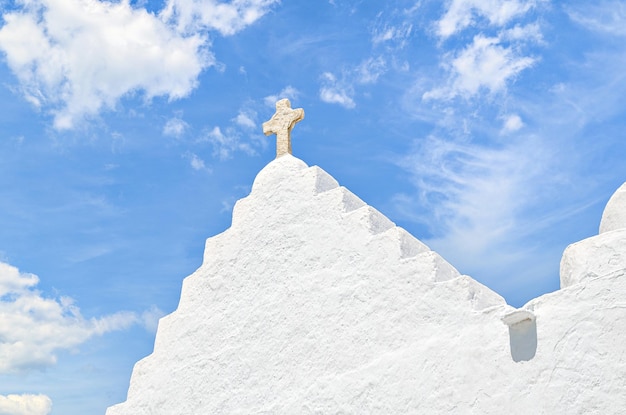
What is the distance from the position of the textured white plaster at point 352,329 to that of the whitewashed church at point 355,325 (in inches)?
0.6

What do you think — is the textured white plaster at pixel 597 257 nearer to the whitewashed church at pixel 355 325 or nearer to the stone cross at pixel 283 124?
the whitewashed church at pixel 355 325

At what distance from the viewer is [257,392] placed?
1021cm

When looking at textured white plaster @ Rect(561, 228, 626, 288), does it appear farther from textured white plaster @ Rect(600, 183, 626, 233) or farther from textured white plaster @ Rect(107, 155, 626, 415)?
textured white plaster @ Rect(600, 183, 626, 233)

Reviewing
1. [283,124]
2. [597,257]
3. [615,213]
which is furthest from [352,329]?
[283,124]

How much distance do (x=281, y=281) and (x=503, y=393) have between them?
3560 mm

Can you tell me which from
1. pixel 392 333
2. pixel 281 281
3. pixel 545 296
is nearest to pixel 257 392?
pixel 281 281

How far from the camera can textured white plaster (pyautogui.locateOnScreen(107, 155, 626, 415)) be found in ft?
26.0

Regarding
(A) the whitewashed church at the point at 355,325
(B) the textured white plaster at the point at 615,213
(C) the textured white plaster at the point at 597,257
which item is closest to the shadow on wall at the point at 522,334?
(A) the whitewashed church at the point at 355,325

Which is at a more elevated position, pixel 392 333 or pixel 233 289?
pixel 233 289

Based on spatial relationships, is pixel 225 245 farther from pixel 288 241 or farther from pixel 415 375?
pixel 415 375

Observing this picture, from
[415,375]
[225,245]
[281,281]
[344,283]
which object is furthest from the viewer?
[225,245]

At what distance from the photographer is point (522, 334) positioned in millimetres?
8180

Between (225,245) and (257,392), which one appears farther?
(225,245)

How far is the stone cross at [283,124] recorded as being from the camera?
39.2 feet
